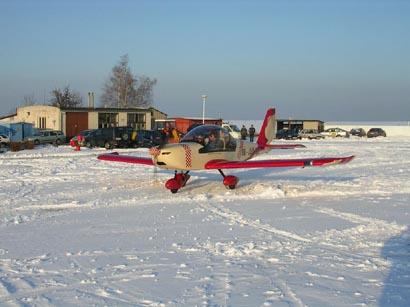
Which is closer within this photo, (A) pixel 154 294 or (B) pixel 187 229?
(A) pixel 154 294

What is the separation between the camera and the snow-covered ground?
16.4 ft

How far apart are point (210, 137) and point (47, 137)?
31.3 m

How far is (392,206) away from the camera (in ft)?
34.6

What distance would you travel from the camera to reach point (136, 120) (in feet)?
189

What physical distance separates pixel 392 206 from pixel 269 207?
2.60 meters

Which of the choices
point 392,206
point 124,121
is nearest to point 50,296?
point 392,206

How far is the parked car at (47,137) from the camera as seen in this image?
134 ft

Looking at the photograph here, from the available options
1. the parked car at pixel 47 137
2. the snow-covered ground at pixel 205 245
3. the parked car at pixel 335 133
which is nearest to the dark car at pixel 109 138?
the parked car at pixel 47 137

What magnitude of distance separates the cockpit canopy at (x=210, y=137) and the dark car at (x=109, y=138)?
23534 mm

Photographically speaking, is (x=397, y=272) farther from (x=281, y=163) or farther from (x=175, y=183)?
(x=175, y=183)

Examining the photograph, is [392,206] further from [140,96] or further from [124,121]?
[140,96]

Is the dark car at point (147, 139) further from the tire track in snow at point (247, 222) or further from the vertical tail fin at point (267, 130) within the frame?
the tire track in snow at point (247, 222)

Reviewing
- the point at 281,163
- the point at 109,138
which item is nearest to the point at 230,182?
the point at 281,163

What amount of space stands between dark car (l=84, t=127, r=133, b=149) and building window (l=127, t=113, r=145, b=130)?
20025 mm
